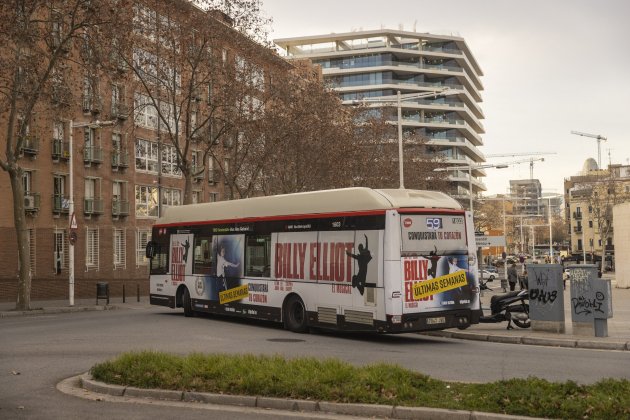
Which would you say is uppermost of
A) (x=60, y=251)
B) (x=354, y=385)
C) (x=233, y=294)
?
(x=60, y=251)

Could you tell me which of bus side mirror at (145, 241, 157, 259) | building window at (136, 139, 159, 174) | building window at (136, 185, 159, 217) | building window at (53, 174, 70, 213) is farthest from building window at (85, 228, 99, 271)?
bus side mirror at (145, 241, 157, 259)

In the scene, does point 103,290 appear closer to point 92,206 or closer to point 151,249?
point 151,249

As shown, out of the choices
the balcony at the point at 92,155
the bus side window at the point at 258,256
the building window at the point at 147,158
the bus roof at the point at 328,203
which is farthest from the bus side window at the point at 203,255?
the building window at the point at 147,158

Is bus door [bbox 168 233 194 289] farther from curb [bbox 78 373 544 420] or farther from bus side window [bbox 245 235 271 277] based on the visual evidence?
curb [bbox 78 373 544 420]

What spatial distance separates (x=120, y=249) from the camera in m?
51.0

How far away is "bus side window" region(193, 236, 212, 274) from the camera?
22516 mm

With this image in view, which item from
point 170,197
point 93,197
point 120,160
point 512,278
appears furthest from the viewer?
point 170,197

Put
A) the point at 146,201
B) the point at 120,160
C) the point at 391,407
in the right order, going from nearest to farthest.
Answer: the point at 391,407 < the point at 120,160 < the point at 146,201

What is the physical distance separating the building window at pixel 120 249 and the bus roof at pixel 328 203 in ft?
95.8

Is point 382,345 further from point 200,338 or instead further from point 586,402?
point 586,402

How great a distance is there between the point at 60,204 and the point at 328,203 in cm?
3151

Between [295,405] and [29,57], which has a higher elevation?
[29,57]

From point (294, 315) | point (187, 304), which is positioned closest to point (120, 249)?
point (187, 304)

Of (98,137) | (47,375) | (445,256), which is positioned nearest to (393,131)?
(98,137)
